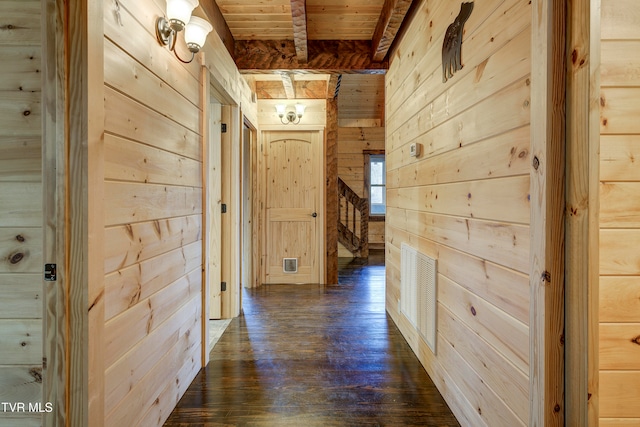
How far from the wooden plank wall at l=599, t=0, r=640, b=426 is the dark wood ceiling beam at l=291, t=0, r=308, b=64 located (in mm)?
1886

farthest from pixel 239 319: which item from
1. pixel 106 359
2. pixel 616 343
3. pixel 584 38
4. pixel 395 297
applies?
pixel 584 38

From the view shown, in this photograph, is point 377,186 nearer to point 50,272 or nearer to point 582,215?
point 582,215

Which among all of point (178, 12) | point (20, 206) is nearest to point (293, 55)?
point (178, 12)

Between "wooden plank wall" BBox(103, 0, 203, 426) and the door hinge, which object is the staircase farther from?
the door hinge

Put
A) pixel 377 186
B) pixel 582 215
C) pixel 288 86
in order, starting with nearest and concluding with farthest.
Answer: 1. pixel 582 215
2. pixel 288 86
3. pixel 377 186

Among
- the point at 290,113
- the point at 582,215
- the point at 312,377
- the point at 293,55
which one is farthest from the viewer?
the point at 290,113

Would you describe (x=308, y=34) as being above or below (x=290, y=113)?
above

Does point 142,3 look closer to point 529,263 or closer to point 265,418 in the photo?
point 529,263

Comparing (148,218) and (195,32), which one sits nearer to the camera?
(148,218)

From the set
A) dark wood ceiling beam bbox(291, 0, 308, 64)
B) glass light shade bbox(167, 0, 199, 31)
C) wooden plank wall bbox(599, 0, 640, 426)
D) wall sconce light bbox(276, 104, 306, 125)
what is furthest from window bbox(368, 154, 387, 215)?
wooden plank wall bbox(599, 0, 640, 426)

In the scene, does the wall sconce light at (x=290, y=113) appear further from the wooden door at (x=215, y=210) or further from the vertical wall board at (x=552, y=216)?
the vertical wall board at (x=552, y=216)

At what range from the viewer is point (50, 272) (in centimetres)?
110

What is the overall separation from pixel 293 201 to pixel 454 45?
326 centimetres

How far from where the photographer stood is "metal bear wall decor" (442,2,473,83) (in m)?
1.75
